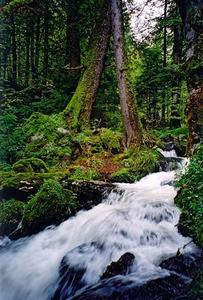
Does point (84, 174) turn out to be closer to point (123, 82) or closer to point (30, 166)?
point (30, 166)

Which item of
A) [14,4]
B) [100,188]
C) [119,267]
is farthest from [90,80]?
[119,267]

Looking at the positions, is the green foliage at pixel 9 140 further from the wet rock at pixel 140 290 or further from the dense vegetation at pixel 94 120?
the wet rock at pixel 140 290

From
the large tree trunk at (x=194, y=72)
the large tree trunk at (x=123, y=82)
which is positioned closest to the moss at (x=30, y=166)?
the large tree trunk at (x=123, y=82)

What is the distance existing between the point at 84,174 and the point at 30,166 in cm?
148

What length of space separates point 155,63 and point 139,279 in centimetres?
1586

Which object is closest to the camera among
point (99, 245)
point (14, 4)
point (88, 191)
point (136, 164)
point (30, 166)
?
point (99, 245)

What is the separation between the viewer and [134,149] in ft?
37.2

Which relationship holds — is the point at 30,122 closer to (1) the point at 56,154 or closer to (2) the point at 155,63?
(1) the point at 56,154

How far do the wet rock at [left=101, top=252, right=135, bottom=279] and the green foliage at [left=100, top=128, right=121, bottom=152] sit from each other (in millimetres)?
6753

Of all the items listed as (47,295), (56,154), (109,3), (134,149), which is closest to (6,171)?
(56,154)

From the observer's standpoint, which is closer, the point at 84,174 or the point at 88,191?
the point at 88,191

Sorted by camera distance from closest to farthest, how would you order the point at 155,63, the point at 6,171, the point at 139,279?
the point at 139,279 < the point at 6,171 < the point at 155,63

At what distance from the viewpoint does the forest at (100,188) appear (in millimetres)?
5398

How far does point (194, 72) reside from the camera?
8.20 meters
